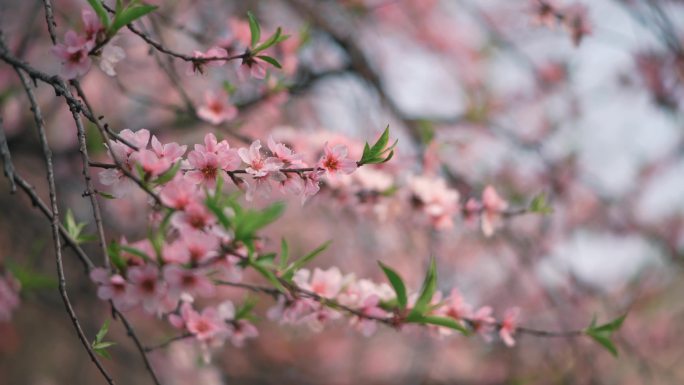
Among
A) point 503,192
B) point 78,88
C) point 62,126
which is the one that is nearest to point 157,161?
point 78,88

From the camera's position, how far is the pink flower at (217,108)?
141cm

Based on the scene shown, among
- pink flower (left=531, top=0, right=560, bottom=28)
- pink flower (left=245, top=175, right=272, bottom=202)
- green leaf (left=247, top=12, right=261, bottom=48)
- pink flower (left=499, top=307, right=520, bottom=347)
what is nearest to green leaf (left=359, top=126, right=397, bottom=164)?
pink flower (left=245, top=175, right=272, bottom=202)

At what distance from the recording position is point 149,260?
0.75 m

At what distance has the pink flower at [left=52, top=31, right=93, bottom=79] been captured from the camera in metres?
0.81

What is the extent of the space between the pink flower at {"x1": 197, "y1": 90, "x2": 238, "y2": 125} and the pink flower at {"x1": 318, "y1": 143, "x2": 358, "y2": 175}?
1.78 ft

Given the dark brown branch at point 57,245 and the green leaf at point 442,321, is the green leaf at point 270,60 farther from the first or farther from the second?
the green leaf at point 442,321

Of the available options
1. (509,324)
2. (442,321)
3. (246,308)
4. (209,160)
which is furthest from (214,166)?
(509,324)

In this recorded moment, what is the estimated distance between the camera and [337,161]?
960 millimetres

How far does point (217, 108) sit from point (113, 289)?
2.41 ft

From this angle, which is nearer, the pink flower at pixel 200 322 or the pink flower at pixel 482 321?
the pink flower at pixel 200 322

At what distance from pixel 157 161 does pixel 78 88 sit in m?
0.26

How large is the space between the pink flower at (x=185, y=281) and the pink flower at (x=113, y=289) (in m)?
0.07

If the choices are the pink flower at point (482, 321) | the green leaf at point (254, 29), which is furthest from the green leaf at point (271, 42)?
the pink flower at point (482, 321)

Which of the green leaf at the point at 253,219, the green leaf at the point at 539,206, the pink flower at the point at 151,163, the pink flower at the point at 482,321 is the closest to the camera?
the green leaf at the point at 253,219
